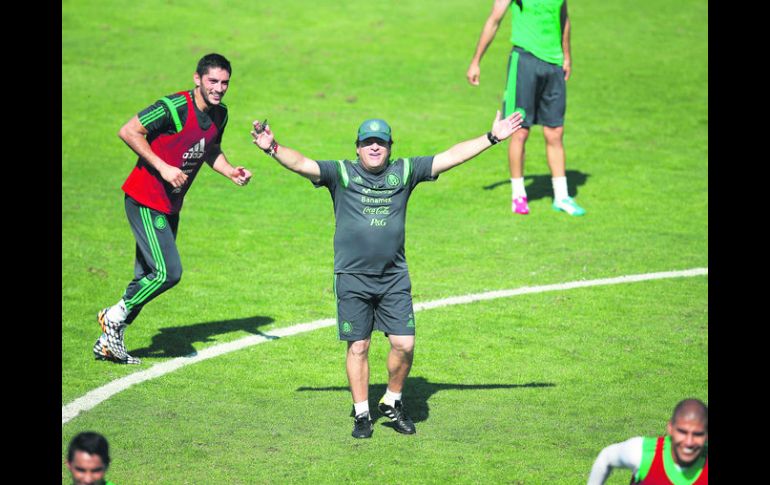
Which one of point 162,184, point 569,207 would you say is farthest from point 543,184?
point 162,184

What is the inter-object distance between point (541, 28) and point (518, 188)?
213 cm

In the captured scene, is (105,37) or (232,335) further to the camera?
(105,37)

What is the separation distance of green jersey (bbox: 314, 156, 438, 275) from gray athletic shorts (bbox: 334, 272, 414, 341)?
78 millimetres

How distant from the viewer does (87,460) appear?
5961 mm

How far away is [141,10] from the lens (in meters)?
26.2

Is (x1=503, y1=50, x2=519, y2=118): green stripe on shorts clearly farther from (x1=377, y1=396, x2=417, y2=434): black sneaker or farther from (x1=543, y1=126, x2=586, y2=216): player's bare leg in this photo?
(x1=377, y1=396, x2=417, y2=434): black sneaker

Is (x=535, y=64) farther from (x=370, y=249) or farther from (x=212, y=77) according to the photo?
(x=370, y=249)

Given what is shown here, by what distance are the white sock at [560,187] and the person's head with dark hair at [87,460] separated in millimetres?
10674

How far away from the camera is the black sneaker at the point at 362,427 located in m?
8.73

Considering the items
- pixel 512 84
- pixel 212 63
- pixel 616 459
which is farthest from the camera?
pixel 512 84

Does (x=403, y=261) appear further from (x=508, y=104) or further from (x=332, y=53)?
(x=332, y=53)

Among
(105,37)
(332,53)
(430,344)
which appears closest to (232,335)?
(430,344)

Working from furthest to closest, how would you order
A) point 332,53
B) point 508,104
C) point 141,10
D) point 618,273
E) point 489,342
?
point 141,10, point 332,53, point 508,104, point 618,273, point 489,342

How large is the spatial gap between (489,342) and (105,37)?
1588 cm
